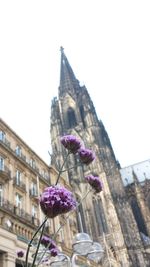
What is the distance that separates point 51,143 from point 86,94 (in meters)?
16.4

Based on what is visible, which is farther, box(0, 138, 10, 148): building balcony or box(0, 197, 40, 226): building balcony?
box(0, 138, 10, 148): building balcony

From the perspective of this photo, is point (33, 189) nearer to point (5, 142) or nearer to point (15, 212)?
point (15, 212)

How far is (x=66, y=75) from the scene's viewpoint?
7194cm

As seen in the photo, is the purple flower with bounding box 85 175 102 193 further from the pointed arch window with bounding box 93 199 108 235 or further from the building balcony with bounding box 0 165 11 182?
the pointed arch window with bounding box 93 199 108 235

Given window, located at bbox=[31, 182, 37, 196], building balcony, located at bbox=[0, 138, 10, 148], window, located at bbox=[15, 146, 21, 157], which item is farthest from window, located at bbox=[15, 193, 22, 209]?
building balcony, located at bbox=[0, 138, 10, 148]

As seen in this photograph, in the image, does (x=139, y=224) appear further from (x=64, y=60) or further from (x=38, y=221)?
(x=64, y=60)

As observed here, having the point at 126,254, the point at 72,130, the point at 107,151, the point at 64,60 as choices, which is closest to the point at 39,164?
the point at 126,254

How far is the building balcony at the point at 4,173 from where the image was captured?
1768 cm

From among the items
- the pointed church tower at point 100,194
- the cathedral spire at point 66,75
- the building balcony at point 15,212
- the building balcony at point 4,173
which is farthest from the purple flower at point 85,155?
the cathedral spire at point 66,75

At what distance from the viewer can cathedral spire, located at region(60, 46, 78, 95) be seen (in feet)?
226

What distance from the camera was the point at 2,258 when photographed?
40.9ft

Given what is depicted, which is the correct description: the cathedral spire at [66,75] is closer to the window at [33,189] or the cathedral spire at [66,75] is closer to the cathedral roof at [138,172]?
the cathedral roof at [138,172]

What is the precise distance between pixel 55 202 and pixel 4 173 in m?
16.1

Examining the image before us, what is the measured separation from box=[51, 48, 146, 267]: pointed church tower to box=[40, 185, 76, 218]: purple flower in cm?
3166
